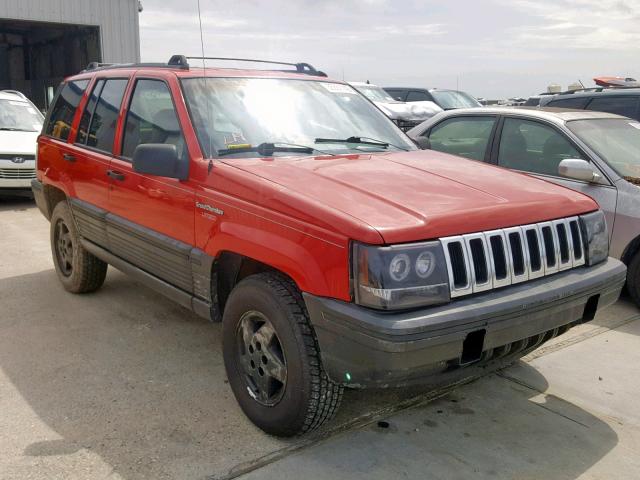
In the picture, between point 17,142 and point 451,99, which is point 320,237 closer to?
point 17,142

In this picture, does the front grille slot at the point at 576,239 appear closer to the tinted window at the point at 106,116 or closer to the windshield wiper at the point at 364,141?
the windshield wiper at the point at 364,141

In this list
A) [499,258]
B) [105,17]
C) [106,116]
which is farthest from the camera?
[105,17]

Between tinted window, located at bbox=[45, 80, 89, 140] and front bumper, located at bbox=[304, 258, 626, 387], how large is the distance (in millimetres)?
3324

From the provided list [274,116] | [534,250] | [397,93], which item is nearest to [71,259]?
[274,116]

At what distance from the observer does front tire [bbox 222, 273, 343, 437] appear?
281 cm

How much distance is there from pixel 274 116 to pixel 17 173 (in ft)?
22.4

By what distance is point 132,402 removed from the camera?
345cm

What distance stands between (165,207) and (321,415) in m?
1.56

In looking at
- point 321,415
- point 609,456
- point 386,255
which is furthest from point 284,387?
point 609,456

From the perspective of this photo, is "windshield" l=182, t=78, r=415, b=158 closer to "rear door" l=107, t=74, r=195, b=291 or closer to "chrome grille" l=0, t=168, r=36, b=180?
"rear door" l=107, t=74, r=195, b=291

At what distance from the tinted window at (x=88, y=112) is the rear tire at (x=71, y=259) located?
611 millimetres

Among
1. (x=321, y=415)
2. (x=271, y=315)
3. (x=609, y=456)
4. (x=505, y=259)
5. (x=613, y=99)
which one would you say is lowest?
(x=609, y=456)

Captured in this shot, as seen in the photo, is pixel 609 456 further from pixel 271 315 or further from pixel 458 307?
pixel 271 315

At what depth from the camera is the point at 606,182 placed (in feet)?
16.9
